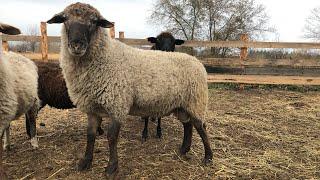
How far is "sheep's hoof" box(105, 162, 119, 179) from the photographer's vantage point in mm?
4470

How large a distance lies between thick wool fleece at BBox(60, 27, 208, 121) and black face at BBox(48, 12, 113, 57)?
14 centimetres

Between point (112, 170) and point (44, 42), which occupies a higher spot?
point (44, 42)

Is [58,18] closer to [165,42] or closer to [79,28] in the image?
[79,28]

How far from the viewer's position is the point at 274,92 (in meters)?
11.6

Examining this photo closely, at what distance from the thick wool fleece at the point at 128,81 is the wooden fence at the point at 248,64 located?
650 centimetres

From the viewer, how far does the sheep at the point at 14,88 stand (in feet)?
13.7

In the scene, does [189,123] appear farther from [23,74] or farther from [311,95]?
[311,95]

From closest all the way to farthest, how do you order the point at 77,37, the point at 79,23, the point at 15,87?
the point at 77,37 → the point at 79,23 → the point at 15,87

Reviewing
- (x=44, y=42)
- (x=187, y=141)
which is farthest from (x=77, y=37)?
(x=44, y=42)

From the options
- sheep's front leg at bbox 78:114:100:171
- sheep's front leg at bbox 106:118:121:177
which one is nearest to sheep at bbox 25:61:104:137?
sheep's front leg at bbox 78:114:100:171

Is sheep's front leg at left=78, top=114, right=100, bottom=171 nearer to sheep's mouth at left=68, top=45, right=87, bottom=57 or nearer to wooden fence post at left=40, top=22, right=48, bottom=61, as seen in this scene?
sheep's mouth at left=68, top=45, right=87, bottom=57

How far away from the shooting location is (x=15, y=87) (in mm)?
4621

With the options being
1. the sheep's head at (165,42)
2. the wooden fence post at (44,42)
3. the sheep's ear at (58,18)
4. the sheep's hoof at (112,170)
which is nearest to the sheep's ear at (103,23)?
the sheep's ear at (58,18)

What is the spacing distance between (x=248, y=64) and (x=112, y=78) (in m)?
8.43
